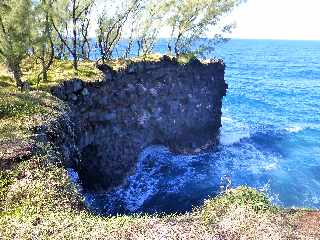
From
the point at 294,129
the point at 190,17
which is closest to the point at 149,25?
the point at 190,17

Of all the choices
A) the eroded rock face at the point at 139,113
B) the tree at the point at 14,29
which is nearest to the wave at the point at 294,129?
the eroded rock face at the point at 139,113

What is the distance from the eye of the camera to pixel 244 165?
63.8 m

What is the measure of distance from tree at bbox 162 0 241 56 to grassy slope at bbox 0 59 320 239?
41.1 m

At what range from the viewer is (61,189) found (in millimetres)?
22391

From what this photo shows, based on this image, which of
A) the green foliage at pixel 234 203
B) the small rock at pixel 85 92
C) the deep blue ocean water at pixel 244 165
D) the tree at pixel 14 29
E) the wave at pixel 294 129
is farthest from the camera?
the wave at pixel 294 129

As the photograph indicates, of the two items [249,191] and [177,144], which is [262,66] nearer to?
[177,144]

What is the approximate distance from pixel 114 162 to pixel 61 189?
2808 cm

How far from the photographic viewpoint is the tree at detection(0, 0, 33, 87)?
40.6 metres

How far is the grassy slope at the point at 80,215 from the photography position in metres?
17.4

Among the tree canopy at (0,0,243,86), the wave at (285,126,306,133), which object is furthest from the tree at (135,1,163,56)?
the wave at (285,126,306,133)

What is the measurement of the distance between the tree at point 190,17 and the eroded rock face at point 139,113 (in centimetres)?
487

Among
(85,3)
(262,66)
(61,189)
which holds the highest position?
(85,3)

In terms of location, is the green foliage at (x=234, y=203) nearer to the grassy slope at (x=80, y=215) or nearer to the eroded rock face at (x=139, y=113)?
the grassy slope at (x=80, y=215)

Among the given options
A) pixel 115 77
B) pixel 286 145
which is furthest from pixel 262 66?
pixel 115 77
